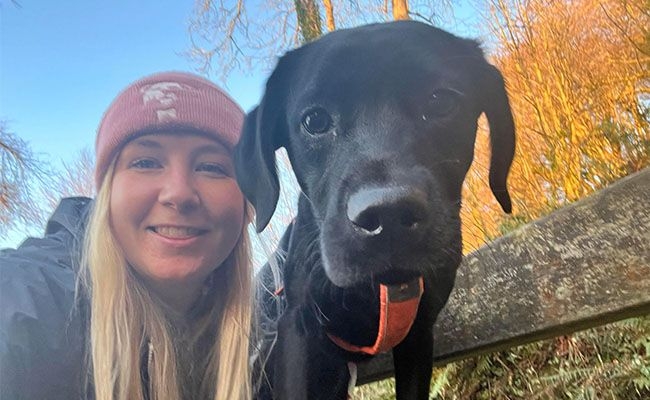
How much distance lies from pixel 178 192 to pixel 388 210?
265mm

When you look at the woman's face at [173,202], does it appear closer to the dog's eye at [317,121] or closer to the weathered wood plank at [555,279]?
the dog's eye at [317,121]

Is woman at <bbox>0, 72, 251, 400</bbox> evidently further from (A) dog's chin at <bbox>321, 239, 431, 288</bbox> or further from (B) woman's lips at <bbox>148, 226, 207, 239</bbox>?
(A) dog's chin at <bbox>321, 239, 431, 288</bbox>

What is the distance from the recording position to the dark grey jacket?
565 mm

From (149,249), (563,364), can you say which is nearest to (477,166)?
(149,249)

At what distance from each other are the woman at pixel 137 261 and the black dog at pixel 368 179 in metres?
0.08

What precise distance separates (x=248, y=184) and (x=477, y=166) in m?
0.21

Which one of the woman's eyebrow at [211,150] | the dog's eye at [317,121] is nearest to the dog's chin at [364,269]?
the dog's eye at [317,121]

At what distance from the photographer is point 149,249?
61 cm

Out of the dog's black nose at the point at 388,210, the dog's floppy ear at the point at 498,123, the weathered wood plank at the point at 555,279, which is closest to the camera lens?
the dog's black nose at the point at 388,210

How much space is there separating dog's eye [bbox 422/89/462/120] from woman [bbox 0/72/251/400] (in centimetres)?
22

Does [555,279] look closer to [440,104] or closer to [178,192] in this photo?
[440,104]

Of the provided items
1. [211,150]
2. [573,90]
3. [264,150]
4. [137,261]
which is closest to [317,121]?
[264,150]

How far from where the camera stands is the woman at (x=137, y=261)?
59cm

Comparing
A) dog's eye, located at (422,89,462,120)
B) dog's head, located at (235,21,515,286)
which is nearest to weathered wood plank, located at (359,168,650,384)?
dog's head, located at (235,21,515,286)
